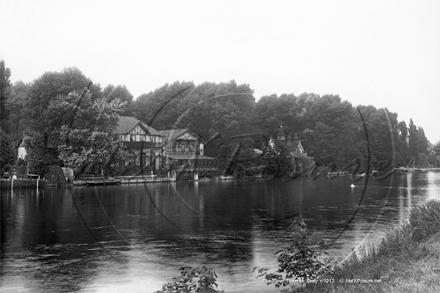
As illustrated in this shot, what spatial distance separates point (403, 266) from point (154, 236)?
1239 centimetres

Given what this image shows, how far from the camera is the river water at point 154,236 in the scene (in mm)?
12828

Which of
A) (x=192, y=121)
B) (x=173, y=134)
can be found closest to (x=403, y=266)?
(x=173, y=134)

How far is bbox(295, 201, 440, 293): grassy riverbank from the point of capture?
7699mm

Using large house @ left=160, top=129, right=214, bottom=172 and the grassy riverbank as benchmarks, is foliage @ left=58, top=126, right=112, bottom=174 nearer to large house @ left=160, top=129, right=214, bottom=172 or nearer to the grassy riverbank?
large house @ left=160, top=129, right=214, bottom=172

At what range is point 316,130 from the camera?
80.2 meters

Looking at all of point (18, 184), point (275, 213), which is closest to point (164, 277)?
point (275, 213)

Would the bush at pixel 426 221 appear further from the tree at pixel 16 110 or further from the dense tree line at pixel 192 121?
the tree at pixel 16 110

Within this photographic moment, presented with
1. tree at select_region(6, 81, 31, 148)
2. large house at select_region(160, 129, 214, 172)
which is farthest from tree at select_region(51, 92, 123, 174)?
large house at select_region(160, 129, 214, 172)

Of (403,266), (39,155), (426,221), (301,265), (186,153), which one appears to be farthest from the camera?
(186,153)

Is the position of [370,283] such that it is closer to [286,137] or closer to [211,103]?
[211,103]

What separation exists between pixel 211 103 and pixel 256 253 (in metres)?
58.9

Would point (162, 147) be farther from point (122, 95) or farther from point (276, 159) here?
point (122, 95)

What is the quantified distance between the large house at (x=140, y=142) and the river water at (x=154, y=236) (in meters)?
24.4

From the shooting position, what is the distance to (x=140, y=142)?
200 feet
